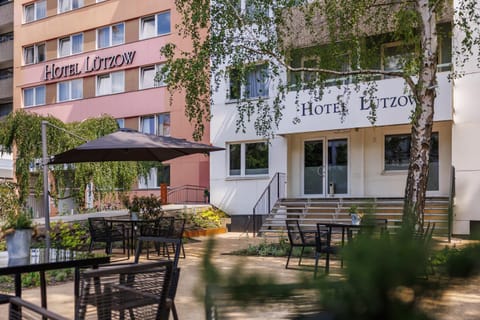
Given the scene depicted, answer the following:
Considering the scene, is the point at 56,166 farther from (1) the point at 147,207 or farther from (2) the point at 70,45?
(2) the point at 70,45

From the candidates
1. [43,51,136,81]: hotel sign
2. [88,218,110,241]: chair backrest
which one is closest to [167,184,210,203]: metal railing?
[43,51,136,81]: hotel sign

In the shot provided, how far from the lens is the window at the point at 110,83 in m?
24.5

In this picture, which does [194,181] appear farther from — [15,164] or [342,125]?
[342,125]

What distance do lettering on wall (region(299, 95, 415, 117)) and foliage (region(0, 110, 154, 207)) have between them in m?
7.33

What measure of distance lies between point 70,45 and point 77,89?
2480 millimetres

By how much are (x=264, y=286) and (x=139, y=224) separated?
9937 millimetres

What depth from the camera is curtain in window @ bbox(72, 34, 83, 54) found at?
2597 cm

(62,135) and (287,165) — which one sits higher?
(62,135)

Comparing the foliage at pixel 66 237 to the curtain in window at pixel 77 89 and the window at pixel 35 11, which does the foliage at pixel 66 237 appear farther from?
the window at pixel 35 11

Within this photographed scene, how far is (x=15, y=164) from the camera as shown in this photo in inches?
701

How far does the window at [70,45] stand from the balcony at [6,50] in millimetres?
4891

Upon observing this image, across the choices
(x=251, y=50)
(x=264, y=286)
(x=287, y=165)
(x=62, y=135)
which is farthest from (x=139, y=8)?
(x=264, y=286)

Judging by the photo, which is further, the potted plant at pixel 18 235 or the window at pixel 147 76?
the window at pixel 147 76

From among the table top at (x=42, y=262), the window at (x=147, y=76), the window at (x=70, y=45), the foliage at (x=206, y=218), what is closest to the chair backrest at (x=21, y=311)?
the table top at (x=42, y=262)
